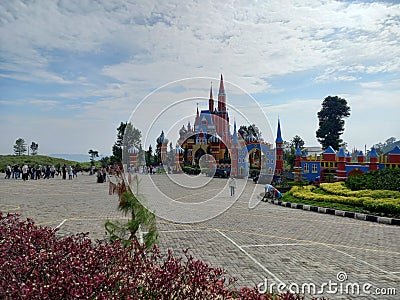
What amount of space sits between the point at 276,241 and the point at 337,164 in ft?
67.1

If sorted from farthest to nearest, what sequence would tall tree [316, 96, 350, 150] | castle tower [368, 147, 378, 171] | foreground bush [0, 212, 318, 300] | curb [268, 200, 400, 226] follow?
tall tree [316, 96, 350, 150]
castle tower [368, 147, 378, 171]
curb [268, 200, 400, 226]
foreground bush [0, 212, 318, 300]

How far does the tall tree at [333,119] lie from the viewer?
5234 cm

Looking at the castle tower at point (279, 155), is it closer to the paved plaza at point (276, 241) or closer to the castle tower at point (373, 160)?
the castle tower at point (373, 160)

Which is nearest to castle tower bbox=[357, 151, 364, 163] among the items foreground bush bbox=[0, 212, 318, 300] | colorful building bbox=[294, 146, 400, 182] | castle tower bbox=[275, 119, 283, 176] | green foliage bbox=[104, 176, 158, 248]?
colorful building bbox=[294, 146, 400, 182]

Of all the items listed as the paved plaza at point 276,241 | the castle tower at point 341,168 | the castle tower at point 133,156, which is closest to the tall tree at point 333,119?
the castle tower at point 341,168

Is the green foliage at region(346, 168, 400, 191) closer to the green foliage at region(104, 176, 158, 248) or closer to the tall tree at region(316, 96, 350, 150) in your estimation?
Answer: the green foliage at region(104, 176, 158, 248)

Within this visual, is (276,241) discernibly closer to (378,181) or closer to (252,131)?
(378,181)

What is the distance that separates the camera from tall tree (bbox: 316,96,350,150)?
172 ft

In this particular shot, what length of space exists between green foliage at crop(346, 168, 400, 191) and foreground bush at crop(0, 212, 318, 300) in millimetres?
15238

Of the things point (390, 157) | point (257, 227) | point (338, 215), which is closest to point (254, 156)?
point (390, 157)

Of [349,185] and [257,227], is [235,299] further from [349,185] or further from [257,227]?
[349,185]

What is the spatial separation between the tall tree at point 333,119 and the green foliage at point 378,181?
33302 millimetres

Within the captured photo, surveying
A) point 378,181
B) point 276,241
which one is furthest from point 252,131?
point 276,241

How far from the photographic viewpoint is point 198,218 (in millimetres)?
12664
